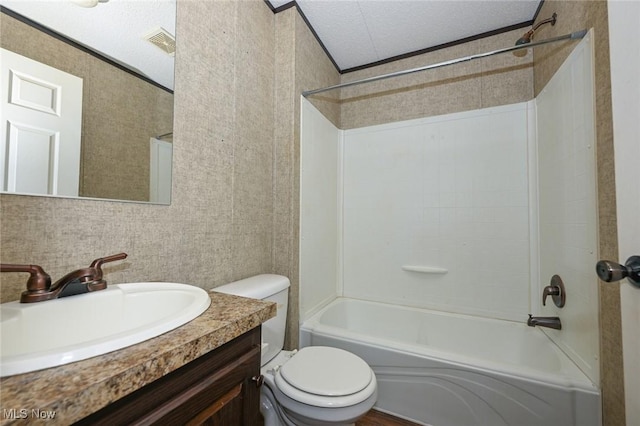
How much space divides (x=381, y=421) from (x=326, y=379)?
25.3 inches

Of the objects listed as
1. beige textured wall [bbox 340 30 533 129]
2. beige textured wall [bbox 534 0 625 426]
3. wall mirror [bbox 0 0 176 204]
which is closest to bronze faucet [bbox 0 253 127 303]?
wall mirror [bbox 0 0 176 204]

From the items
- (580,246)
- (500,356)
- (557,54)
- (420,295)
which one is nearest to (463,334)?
(500,356)

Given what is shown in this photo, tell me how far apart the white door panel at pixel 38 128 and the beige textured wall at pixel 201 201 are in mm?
53

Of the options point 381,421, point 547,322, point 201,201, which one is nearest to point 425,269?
point 547,322

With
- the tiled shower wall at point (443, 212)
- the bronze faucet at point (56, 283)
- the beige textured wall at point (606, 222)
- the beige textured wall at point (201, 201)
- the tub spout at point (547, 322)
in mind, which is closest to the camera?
the bronze faucet at point (56, 283)

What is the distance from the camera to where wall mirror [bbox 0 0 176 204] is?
688mm

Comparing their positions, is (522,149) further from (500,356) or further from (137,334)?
(137,334)

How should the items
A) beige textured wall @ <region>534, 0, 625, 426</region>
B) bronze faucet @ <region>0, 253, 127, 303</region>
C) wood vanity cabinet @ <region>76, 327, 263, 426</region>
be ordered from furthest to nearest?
beige textured wall @ <region>534, 0, 625, 426</region> → bronze faucet @ <region>0, 253, 127, 303</region> → wood vanity cabinet @ <region>76, 327, 263, 426</region>

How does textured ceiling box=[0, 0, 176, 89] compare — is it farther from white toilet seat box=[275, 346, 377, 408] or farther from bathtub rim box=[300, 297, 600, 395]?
bathtub rim box=[300, 297, 600, 395]

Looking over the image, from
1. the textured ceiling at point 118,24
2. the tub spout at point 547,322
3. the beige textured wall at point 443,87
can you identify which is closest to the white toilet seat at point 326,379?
the tub spout at point 547,322

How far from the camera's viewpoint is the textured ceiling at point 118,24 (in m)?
0.75

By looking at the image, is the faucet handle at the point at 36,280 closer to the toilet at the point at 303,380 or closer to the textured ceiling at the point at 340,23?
the toilet at the point at 303,380

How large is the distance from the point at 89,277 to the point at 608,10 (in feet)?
6.13

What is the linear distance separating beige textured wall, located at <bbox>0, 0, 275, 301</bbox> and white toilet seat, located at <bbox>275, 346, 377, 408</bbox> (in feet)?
1.68
